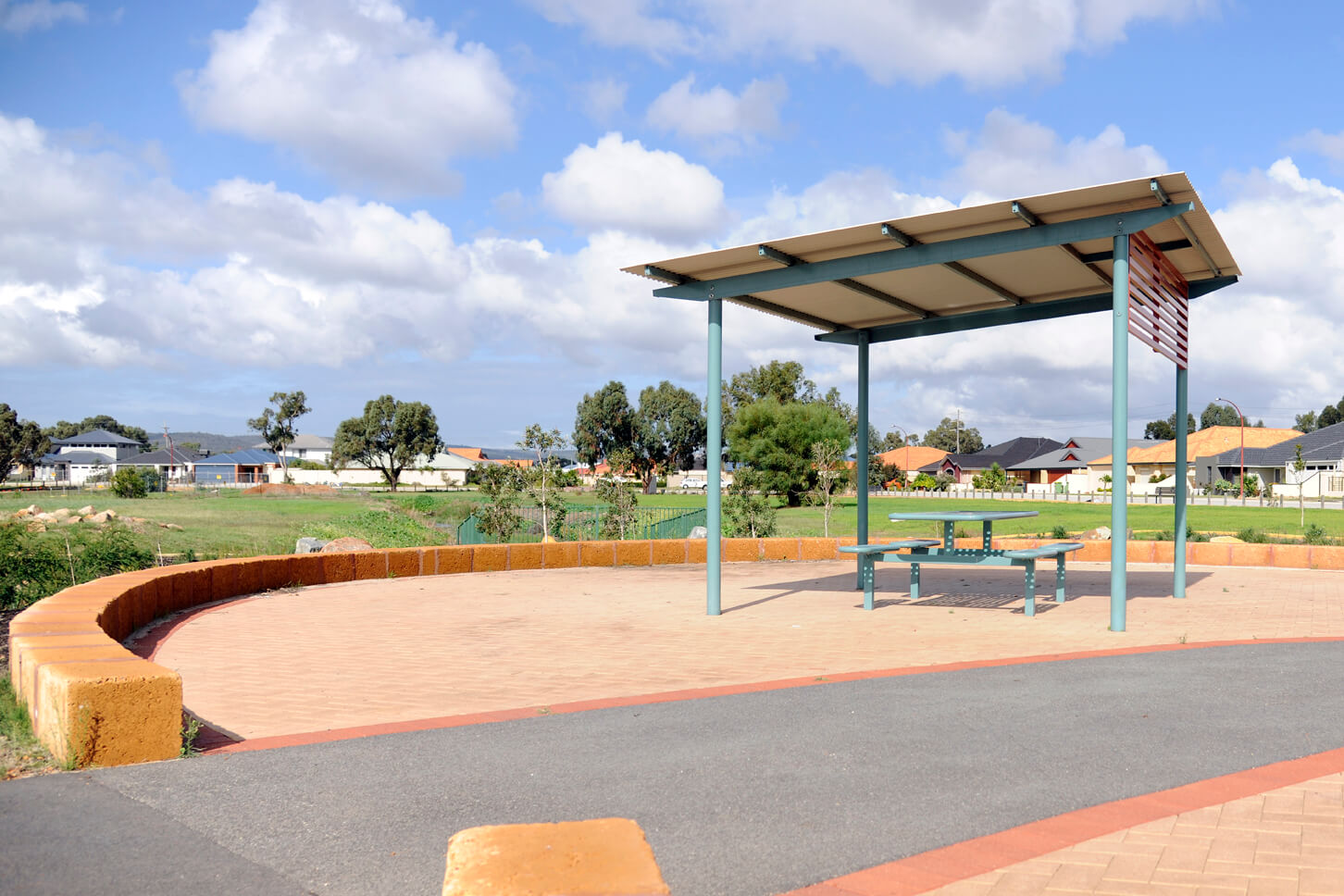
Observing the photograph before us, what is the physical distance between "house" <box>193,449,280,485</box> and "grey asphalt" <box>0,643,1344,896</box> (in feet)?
401

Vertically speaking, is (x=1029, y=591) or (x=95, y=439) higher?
(x=95, y=439)

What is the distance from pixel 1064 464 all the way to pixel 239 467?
95810 millimetres

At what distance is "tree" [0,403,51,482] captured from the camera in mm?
89938

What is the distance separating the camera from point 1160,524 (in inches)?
1483

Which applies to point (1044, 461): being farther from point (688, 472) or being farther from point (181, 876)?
point (181, 876)

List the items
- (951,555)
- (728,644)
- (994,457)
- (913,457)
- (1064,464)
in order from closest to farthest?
(728,644) → (951,555) → (1064,464) → (994,457) → (913,457)

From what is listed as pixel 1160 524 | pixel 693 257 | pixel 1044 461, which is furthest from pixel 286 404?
pixel 693 257

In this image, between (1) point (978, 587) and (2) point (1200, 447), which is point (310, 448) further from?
(1) point (978, 587)

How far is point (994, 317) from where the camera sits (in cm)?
1383

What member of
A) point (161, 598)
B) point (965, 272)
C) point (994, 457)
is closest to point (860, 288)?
point (965, 272)

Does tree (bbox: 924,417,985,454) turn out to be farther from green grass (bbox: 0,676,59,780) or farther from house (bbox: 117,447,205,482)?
green grass (bbox: 0,676,59,780)

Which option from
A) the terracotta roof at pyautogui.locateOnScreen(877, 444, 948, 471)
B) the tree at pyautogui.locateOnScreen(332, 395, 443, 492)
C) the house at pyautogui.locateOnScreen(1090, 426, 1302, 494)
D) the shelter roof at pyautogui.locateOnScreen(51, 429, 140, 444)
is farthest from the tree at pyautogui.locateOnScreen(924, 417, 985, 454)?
the shelter roof at pyautogui.locateOnScreen(51, 429, 140, 444)

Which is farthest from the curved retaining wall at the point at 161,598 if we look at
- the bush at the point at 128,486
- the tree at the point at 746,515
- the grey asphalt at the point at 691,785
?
the bush at the point at 128,486

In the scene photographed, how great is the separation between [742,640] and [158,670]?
5337 millimetres
